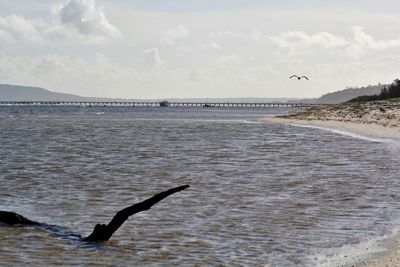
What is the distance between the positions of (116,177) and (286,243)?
41.0ft

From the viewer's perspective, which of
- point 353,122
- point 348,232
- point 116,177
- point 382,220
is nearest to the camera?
point 348,232

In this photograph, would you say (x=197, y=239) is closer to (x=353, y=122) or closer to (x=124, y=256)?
(x=124, y=256)

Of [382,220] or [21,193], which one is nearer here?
[382,220]

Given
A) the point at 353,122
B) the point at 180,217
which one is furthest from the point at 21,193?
the point at 353,122

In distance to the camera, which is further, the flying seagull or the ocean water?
the flying seagull

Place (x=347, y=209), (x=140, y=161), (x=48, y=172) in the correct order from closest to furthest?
(x=347, y=209), (x=48, y=172), (x=140, y=161)

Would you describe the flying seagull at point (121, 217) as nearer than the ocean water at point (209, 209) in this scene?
No

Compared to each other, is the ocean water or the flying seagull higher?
the flying seagull

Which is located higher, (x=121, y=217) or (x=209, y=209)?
(x=121, y=217)

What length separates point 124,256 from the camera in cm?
1173

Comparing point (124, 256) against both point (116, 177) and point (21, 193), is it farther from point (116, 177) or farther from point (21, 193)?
point (116, 177)

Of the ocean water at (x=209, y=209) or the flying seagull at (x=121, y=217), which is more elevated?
the flying seagull at (x=121, y=217)

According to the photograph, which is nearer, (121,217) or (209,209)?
(121,217)

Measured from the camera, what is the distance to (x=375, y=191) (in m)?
19.2
